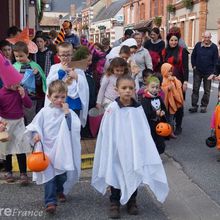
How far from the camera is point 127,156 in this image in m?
4.48

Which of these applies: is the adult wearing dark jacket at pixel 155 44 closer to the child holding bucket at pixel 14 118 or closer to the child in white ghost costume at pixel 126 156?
the child holding bucket at pixel 14 118

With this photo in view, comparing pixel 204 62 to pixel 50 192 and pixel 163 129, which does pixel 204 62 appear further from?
pixel 50 192

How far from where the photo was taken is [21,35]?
723cm

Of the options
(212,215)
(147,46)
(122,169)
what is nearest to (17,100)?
(122,169)

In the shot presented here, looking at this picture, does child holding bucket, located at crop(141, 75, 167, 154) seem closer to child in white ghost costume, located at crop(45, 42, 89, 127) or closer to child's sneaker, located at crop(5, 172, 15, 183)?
child in white ghost costume, located at crop(45, 42, 89, 127)

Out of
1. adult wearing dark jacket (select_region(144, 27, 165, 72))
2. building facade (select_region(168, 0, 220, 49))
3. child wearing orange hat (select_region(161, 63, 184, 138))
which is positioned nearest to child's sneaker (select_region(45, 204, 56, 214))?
child wearing orange hat (select_region(161, 63, 184, 138))

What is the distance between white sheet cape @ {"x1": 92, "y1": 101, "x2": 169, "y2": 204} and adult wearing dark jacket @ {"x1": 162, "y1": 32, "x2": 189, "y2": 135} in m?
3.91

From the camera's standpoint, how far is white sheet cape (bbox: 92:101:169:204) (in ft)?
14.6

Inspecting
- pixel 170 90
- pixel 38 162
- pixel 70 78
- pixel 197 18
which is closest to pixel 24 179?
pixel 38 162

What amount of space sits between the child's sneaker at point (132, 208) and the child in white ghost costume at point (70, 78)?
66.2 inches

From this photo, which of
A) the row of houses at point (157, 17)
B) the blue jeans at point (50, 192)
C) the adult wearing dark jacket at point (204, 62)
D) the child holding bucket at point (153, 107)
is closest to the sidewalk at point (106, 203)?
the blue jeans at point (50, 192)

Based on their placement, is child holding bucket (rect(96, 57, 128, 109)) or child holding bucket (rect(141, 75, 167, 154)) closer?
child holding bucket (rect(96, 57, 128, 109))

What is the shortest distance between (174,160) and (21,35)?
308 centimetres

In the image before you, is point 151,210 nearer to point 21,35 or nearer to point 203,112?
point 21,35
